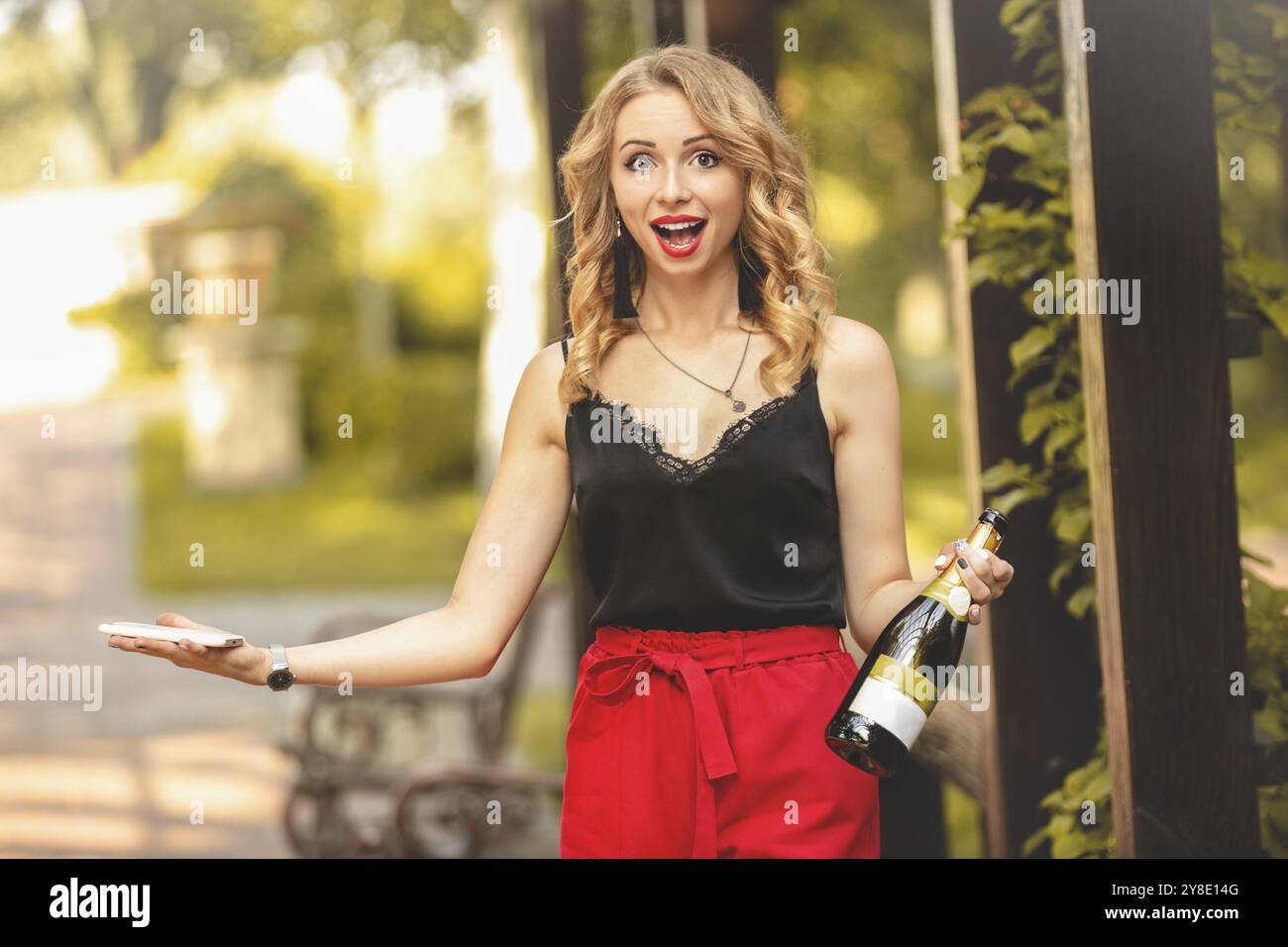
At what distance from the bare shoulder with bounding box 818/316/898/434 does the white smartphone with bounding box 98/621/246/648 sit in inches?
32.9

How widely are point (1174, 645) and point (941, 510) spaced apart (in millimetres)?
12218

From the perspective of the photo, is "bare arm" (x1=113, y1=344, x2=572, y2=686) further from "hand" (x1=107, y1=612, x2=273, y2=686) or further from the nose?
the nose

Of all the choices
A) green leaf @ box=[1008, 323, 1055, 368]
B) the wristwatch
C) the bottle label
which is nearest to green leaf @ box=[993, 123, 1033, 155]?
green leaf @ box=[1008, 323, 1055, 368]

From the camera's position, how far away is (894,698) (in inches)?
77.9

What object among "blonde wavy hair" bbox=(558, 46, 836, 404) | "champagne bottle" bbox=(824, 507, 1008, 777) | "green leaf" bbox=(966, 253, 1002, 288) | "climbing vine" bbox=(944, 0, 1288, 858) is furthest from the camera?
"green leaf" bbox=(966, 253, 1002, 288)

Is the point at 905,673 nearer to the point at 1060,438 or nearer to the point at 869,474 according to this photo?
the point at 869,474

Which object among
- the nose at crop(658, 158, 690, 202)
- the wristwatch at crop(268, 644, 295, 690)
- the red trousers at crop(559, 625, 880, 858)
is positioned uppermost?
the nose at crop(658, 158, 690, 202)

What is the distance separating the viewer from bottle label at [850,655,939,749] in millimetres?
1968

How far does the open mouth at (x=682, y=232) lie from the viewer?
6.82 ft

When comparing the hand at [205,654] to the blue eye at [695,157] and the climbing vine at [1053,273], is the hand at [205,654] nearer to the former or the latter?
the blue eye at [695,157]

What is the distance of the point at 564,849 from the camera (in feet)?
7.07

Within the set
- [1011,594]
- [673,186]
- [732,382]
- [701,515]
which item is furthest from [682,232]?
[1011,594]

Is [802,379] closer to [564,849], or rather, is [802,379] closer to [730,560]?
A: [730,560]
